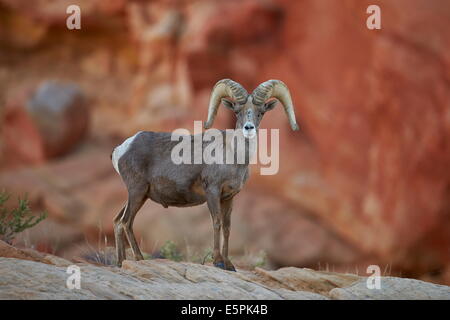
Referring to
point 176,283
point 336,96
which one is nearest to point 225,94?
point 176,283

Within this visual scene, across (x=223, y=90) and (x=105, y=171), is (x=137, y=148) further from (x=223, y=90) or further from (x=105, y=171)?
(x=105, y=171)

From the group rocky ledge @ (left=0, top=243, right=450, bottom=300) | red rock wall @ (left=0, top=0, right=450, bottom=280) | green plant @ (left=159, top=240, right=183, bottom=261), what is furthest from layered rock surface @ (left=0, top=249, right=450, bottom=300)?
red rock wall @ (left=0, top=0, right=450, bottom=280)

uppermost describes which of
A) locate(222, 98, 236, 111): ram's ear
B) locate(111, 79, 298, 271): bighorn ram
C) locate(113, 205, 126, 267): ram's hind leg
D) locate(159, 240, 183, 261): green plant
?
locate(222, 98, 236, 111): ram's ear

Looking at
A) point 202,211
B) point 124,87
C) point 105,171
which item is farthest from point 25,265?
point 124,87

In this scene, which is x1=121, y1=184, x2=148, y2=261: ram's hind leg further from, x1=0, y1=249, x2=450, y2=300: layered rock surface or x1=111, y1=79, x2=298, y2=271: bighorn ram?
x1=0, y1=249, x2=450, y2=300: layered rock surface

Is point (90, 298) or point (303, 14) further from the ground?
point (303, 14)

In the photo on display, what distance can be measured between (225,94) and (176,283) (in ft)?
8.10

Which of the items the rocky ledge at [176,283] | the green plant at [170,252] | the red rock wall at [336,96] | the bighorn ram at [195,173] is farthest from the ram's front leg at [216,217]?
the red rock wall at [336,96]

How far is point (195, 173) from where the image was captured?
305 inches

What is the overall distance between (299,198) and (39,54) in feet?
40.8

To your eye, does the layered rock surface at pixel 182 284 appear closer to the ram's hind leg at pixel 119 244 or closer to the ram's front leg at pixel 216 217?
the ram's front leg at pixel 216 217

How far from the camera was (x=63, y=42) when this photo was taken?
24922 millimetres

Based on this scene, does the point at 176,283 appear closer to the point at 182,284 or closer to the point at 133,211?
the point at 182,284

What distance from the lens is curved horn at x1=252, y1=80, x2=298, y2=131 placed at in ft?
24.7
